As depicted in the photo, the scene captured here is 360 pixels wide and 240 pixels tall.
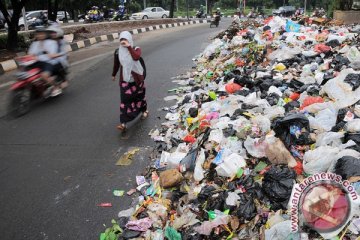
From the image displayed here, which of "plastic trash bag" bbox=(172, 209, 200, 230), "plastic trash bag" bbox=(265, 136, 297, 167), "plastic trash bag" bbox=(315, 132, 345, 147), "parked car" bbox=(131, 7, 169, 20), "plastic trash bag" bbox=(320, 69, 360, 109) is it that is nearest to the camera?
"plastic trash bag" bbox=(172, 209, 200, 230)

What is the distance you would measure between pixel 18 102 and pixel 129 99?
2094 mm

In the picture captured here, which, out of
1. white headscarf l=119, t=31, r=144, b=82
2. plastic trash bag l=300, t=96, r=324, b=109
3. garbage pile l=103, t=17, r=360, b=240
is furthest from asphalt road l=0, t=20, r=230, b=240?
plastic trash bag l=300, t=96, r=324, b=109

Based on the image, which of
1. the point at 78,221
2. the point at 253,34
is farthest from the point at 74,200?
the point at 253,34

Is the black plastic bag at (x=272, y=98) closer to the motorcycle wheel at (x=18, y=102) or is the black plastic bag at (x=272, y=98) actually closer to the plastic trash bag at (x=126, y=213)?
the plastic trash bag at (x=126, y=213)

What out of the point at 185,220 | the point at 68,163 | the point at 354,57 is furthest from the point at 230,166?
the point at 354,57

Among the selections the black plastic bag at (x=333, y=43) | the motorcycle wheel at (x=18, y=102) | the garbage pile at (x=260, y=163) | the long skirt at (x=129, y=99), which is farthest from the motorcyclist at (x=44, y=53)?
the black plastic bag at (x=333, y=43)

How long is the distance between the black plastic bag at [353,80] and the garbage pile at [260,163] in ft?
0.04

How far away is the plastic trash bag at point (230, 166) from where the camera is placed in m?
3.80

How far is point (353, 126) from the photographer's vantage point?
404cm

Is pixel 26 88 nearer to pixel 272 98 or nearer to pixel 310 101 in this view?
pixel 272 98

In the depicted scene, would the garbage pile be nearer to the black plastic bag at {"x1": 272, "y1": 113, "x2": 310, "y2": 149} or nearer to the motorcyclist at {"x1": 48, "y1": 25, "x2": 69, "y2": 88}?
the black plastic bag at {"x1": 272, "y1": 113, "x2": 310, "y2": 149}

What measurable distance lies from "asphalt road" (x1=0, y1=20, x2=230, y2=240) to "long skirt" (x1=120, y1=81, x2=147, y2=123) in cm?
22

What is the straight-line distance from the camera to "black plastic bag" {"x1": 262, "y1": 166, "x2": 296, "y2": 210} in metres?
3.19

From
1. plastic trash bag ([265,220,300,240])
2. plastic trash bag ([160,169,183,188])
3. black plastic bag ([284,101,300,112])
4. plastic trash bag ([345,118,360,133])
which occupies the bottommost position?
plastic trash bag ([160,169,183,188])
